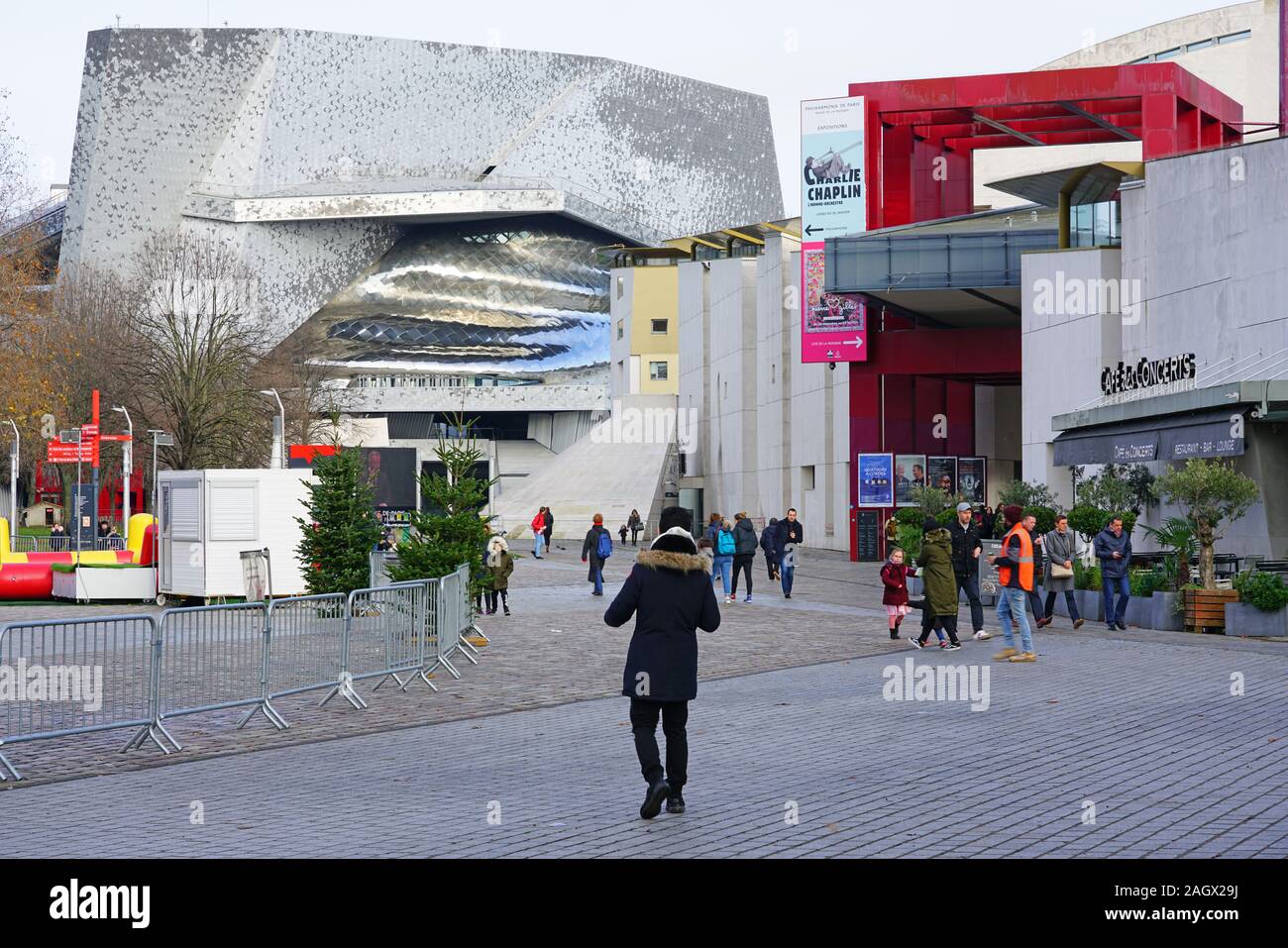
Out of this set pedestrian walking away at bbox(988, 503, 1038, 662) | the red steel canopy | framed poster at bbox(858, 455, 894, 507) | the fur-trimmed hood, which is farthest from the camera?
framed poster at bbox(858, 455, 894, 507)

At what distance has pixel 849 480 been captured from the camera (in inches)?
2019

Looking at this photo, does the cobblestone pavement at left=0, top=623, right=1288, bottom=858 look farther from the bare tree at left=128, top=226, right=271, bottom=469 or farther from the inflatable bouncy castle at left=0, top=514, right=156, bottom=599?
the bare tree at left=128, top=226, right=271, bottom=469

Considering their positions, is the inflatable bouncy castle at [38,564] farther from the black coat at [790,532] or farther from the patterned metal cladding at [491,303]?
the patterned metal cladding at [491,303]

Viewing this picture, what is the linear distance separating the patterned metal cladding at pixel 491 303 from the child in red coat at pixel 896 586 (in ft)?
307

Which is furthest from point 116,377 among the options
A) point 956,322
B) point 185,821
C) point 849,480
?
point 185,821

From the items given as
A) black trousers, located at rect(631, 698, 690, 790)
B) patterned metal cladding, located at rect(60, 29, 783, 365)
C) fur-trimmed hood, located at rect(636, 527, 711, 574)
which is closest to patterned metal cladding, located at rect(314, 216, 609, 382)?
patterned metal cladding, located at rect(60, 29, 783, 365)

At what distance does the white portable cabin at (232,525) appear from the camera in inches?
1019

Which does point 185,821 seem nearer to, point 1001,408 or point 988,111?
point 988,111

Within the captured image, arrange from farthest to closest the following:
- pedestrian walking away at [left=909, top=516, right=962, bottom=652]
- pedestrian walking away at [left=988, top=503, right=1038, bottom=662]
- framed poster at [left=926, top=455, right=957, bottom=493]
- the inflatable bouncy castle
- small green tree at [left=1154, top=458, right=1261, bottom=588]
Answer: framed poster at [left=926, top=455, right=957, bottom=493] → the inflatable bouncy castle → small green tree at [left=1154, top=458, right=1261, bottom=588] → pedestrian walking away at [left=909, top=516, right=962, bottom=652] → pedestrian walking away at [left=988, top=503, right=1038, bottom=662]

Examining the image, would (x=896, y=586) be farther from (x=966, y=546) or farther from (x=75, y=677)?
(x=75, y=677)

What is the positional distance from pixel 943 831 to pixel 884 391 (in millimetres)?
43889

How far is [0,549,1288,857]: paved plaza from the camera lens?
25.6ft

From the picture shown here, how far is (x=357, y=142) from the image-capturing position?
106812mm

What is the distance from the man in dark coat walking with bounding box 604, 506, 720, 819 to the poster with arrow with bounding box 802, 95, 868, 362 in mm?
36572
